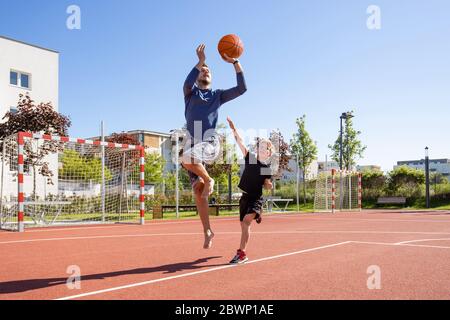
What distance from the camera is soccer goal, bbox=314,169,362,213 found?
1139 inches

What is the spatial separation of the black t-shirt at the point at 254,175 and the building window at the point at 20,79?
26.5 m

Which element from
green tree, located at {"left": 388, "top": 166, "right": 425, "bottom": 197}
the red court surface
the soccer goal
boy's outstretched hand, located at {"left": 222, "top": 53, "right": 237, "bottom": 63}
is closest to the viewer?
the red court surface

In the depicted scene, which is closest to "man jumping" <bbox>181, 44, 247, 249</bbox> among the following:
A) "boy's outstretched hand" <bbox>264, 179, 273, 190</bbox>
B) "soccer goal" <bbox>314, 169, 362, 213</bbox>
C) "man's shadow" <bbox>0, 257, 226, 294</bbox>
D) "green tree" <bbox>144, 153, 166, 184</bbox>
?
"boy's outstretched hand" <bbox>264, 179, 273, 190</bbox>

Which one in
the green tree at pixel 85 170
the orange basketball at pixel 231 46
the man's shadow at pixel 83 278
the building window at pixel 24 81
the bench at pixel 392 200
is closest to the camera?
the man's shadow at pixel 83 278

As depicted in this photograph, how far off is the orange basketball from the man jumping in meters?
0.14

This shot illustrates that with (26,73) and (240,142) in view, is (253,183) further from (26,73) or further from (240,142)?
(26,73)

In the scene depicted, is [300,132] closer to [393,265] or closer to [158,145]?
[393,265]

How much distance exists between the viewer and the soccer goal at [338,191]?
28938 millimetres

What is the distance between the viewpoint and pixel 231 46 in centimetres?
630

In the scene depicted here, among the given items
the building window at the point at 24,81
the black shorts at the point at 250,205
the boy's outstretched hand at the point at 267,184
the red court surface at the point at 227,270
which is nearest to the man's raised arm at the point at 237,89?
the boy's outstretched hand at the point at 267,184

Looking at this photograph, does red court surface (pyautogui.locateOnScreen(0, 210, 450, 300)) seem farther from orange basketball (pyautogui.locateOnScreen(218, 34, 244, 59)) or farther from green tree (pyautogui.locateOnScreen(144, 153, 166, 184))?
green tree (pyautogui.locateOnScreen(144, 153, 166, 184))

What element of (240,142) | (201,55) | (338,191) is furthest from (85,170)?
(338,191)

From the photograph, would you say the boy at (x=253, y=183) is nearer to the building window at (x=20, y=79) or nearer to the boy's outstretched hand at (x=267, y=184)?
the boy's outstretched hand at (x=267, y=184)
